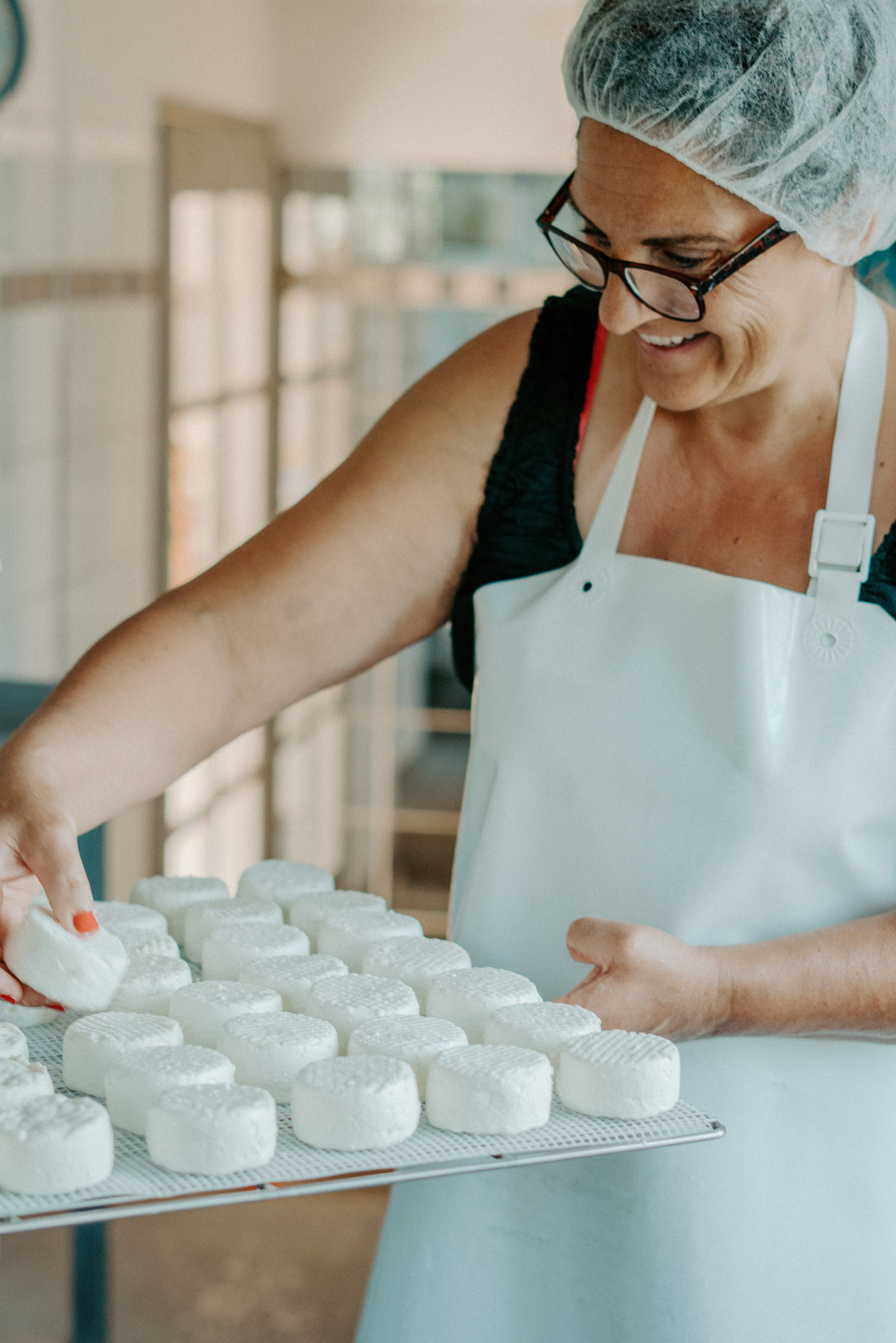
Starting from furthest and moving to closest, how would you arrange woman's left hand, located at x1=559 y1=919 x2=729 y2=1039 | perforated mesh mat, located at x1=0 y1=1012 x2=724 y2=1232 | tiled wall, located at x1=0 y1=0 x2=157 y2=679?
tiled wall, located at x1=0 y1=0 x2=157 y2=679
woman's left hand, located at x1=559 y1=919 x2=729 y2=1039
perforated mesh mat, located at x1=0 y1=1012 x2=724 y2=1232

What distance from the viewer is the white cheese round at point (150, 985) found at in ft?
3.75

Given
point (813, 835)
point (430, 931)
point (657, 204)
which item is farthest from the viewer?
point (430, 931)

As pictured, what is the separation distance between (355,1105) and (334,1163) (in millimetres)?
40

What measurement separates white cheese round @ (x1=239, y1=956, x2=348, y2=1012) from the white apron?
0.70 ft

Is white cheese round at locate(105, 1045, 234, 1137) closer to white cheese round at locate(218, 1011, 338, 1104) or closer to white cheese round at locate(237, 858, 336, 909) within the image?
white cheese round at locate(218, 1011, 338, 1104)

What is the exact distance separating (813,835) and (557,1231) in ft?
1.37

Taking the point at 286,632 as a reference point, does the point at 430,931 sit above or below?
below

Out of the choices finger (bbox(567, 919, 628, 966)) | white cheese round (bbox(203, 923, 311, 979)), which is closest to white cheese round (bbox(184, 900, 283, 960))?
white cheese round (bbox(203, 923, 311, 979))

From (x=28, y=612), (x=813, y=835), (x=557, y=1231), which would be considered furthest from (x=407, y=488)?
(x=28, y=612)

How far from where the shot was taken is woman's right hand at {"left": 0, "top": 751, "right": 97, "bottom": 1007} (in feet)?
3.60

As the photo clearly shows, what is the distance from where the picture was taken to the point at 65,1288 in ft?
9.85

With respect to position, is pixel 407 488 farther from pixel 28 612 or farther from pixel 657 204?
pixel 28 612

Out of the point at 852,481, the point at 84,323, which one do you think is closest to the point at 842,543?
the point at 852,481

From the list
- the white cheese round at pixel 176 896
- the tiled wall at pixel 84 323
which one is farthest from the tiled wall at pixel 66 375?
the white cheese round at pixel 176 896
